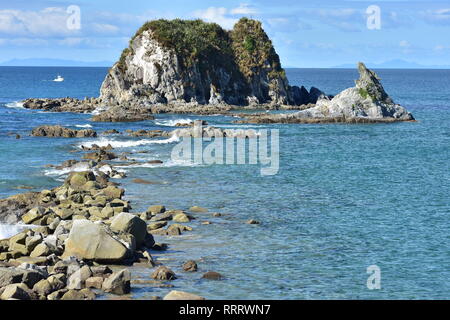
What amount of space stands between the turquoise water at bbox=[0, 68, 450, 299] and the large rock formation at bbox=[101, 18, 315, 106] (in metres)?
49.3

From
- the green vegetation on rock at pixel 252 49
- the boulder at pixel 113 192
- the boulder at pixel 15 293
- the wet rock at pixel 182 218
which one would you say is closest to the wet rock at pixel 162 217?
the wet rock at pixel 182 218

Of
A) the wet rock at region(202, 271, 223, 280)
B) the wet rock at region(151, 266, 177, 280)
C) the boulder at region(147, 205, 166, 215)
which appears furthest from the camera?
the boulder at region(147, 205, 166, 215)

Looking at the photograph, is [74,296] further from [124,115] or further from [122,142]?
[124,115]

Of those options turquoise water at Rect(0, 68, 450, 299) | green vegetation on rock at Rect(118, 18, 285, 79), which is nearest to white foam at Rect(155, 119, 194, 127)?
turquoise water at Rect(0, 68, 450, 299)

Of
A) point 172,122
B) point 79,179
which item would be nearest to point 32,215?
point 79,179

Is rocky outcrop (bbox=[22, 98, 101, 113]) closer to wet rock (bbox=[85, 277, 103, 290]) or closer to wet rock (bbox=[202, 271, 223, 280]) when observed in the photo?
wet rock (bbox=[202, 271, 223, 280])

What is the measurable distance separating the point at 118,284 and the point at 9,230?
12.0 m

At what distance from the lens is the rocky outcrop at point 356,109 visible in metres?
98.9

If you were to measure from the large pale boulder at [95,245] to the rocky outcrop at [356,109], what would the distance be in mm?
71520

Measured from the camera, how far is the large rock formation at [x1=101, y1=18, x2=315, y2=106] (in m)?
123

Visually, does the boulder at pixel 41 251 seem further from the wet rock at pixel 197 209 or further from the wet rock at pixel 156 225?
the wet rock at pixel 197 209

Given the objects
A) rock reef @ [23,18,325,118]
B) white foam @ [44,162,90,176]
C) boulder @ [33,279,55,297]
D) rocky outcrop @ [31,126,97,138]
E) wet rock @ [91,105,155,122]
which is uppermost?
rock reef @ [23,18,325,118]

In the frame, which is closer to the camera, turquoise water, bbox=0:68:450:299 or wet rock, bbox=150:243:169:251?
turquoise water, bbox=0:68:450:299
